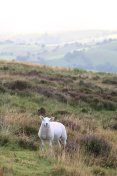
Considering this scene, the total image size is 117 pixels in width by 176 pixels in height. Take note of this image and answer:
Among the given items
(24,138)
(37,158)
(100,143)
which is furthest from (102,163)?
(24,138)

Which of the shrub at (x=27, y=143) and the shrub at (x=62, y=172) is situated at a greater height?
the shrub at (x=62, y=172)

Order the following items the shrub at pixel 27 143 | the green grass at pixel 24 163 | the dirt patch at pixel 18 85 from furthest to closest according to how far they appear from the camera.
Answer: the dirt patch at pixel 18 85
the shrub at pixel 27 143
the green grass at pixel 24 163

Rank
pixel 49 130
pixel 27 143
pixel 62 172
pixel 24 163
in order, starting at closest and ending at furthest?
pixel 62 172
pixel 24 163
pixel 49 130
pixel 27 143

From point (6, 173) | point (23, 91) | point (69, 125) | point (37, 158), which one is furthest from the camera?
point (23, 91)

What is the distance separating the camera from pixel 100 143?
29.2 feet

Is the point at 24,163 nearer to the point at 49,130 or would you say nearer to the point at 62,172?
the point at 62,172

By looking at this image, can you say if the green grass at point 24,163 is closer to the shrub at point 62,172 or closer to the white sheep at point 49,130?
the shrub at point 62,172

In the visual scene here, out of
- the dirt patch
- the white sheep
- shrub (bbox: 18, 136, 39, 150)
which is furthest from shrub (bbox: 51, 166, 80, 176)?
the dirt patch

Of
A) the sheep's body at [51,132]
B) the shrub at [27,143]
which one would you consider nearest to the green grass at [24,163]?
the shrub at [27,143]

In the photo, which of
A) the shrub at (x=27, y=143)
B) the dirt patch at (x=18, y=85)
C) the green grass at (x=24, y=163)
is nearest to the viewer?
the green grass at (x=24, y=163)

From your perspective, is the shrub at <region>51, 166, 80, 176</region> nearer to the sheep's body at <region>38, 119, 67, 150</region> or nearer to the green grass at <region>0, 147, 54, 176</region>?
the green grass at <region>0, 147, 54, 176</region>

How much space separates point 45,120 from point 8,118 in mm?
2849

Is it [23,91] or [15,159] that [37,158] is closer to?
[15,159]

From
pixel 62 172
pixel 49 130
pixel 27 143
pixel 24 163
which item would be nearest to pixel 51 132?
pixel 49 130
